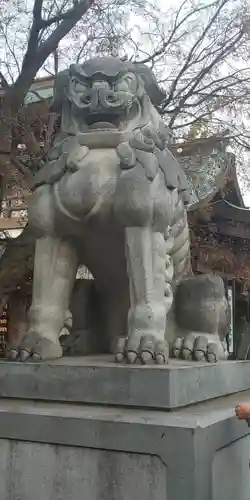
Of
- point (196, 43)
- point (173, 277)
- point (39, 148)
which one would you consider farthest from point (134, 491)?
point (196, 43)

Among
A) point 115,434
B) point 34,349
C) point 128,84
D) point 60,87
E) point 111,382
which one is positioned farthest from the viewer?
point 60,87

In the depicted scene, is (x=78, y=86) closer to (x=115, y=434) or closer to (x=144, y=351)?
(x=144, y=351)

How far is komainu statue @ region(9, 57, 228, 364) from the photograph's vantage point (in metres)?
2.55

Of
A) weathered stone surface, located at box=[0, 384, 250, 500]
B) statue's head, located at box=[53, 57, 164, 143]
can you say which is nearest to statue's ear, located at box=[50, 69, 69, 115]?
statue's head, located at box=[53, 57, 164, 143]

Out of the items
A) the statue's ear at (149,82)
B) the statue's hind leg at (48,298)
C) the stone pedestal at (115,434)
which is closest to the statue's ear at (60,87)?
the statue's ear at (149,82)

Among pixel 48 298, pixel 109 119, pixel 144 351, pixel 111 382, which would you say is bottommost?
pixel 111 382

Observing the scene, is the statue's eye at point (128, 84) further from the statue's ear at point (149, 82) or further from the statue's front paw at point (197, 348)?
the statue's front paw at point (197, 348)

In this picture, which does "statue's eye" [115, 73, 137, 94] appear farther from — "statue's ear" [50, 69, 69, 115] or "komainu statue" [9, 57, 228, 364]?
"statue's ear" [50, 69, 69, 115]

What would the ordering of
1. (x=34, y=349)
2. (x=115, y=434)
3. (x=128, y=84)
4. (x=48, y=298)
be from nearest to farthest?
(x=115, y=434)
(x=34, y=349)
(x=48, y=298)
(x=128, y=84)

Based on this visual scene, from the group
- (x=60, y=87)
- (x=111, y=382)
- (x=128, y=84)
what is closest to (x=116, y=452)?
(x=111, y=382)

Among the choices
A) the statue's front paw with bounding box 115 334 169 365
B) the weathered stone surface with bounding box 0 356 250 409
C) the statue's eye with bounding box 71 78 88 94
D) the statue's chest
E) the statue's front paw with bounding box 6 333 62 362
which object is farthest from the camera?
the statue's eye with bounding box 71 78 88 94

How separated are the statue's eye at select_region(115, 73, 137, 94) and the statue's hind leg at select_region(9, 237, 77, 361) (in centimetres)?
77

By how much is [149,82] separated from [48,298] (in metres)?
1.22

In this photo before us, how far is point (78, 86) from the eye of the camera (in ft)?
9.19
